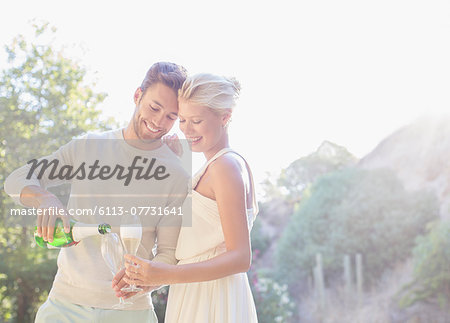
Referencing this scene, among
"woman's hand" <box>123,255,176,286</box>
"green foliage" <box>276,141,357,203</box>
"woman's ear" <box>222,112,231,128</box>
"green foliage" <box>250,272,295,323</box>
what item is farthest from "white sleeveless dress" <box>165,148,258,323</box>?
"green foliage" <box>276,141,357,203</box>

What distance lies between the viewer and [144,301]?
2.07 metres

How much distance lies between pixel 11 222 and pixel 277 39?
5254 mm

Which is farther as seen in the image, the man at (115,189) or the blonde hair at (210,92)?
the man at (115,189)

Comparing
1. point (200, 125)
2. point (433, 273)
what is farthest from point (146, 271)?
point (433, 273)

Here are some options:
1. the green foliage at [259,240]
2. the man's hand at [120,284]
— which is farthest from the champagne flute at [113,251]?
the green foliage at [259,240]

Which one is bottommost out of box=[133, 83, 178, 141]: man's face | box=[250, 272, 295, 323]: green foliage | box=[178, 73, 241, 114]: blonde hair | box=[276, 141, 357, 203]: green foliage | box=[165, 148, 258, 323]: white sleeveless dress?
box=[250, 272, 295, 323]: green foliage

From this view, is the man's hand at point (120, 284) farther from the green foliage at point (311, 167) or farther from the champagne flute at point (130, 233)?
the green foliage at point (311, 167)

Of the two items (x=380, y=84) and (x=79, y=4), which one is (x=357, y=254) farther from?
(x=79, y=4)

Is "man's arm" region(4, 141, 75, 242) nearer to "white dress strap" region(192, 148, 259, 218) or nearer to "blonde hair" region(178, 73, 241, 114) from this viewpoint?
"white dress strap" region(192, 148, 259, 218)

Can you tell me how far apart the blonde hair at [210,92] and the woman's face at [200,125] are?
2 centimetres

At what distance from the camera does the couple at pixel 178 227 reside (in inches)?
63.2

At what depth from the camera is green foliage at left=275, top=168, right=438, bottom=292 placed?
29.9 feet

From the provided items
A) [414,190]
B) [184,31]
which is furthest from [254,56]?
[414,190]

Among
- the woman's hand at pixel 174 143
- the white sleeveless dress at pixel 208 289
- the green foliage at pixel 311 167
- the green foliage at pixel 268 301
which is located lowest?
the green foliage at pixel 268 301
